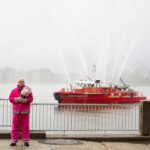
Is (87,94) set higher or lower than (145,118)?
lower

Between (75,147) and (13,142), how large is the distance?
156 cm

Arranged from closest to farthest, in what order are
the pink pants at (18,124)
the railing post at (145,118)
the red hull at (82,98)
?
the pink pants at (18,124), the railing post at (145,118), the red hull at (82,98)

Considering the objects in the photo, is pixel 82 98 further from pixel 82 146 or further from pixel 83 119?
pixel 82 146

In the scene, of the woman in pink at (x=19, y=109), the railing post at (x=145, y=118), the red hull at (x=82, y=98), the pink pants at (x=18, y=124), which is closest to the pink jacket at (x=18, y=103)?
the woman in pink at (x=19, y=109)

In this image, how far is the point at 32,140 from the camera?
980 centimetres

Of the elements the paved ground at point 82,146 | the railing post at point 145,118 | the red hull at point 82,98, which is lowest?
the red hull at point 82,98

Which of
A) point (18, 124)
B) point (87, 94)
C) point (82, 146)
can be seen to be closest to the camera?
point (18, 124)

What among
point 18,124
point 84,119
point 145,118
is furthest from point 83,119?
point 18,124

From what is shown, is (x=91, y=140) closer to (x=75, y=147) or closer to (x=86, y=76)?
(x=75, y=147)

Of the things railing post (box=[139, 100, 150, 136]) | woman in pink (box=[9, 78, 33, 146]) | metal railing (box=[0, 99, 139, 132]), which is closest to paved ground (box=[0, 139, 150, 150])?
woman in pink (box=[9, 78, 33, 146])

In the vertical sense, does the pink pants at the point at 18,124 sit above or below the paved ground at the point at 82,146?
above

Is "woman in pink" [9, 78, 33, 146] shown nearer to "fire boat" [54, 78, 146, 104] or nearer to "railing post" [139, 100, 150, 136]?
"railing post" [139, 100, 150, 136]

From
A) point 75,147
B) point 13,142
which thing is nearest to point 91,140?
point 75,147

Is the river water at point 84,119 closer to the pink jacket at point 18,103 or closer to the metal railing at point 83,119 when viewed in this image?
the metal railing at point 83,119
